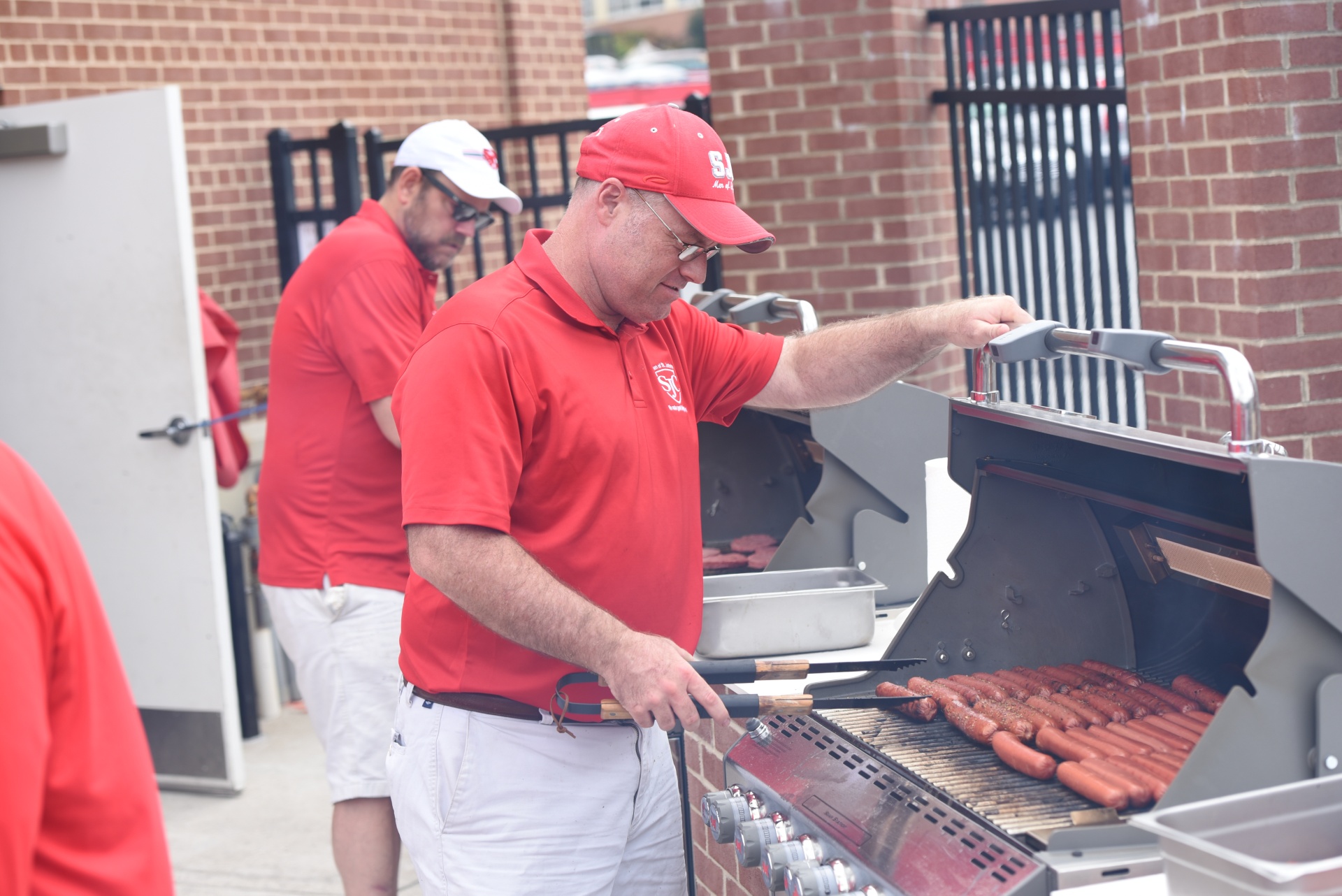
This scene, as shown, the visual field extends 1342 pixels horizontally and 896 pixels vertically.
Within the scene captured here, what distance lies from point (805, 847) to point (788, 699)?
23 cm

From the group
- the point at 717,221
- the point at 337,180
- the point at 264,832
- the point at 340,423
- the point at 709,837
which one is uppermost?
the point at 337,180

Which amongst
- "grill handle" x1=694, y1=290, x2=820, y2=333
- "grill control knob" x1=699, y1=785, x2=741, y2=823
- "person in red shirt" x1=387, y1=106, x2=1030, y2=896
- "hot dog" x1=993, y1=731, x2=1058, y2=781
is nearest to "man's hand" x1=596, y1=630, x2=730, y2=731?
"person in red shirt" x1=387, y1=106, x2=1030, y2=896

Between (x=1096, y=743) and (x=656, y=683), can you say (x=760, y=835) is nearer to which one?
(x=656, y=683)

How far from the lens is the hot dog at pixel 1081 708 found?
87.8 inches

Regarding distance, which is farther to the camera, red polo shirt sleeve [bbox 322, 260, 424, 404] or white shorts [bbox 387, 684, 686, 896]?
red polo shirt sleeve [bbox 322, 260, 424, 404]

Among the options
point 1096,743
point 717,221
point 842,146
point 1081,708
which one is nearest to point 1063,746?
point 1096,743

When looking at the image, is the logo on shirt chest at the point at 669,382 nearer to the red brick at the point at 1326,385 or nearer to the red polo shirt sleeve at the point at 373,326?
the red polo shirt sleeve at the point at 373,326

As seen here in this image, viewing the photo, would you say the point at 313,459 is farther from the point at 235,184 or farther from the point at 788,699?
Answer: the point at 235,184

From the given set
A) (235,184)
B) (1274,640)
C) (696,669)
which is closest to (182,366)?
(235,184)

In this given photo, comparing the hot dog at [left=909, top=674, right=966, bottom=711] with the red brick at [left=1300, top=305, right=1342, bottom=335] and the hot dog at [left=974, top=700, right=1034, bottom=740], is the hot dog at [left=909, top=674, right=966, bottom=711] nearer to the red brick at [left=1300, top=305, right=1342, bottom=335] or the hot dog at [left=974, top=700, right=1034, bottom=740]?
the hot dog at [left=974, top=700, right=1034, bottom=740]

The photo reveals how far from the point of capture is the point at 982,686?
95.3 inches

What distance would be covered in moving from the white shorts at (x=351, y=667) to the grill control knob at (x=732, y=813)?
1477 mm

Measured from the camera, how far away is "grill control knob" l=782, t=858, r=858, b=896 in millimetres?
2025

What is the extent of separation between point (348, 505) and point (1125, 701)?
2.13 m
